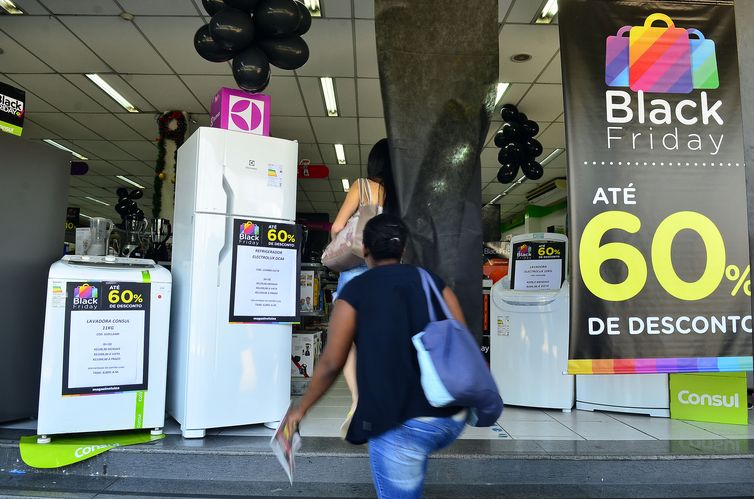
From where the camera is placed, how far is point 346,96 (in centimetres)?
716

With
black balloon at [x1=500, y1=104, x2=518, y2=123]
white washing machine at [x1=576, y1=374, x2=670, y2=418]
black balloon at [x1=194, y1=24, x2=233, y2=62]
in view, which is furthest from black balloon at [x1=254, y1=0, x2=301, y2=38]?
black balloon at [x1=500, y1=104, x2=518, y2=123]

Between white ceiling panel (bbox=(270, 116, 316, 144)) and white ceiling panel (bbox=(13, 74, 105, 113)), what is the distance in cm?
244

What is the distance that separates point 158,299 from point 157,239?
→ 145cm

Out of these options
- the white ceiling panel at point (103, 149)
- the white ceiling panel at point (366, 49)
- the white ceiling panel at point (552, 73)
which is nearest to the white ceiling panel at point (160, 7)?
the white ceiling panel at point (366, 49)

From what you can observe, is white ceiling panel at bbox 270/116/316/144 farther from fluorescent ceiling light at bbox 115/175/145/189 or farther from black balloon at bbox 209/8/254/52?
fluorescent ceiling light at bbox 115/175/145/189

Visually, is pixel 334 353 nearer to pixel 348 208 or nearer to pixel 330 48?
pixel 348 208

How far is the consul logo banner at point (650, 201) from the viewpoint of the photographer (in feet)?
7.51

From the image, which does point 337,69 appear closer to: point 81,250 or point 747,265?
point 81,250

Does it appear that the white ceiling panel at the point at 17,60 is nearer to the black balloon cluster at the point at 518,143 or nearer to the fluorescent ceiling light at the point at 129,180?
the black balloon cluster at the point at 518,143

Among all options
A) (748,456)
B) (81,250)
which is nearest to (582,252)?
(748,456)

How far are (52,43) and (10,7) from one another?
2.18 feet

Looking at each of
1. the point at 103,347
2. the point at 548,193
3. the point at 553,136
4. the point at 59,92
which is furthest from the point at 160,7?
the point at 548,193

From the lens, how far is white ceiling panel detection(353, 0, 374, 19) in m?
4.86

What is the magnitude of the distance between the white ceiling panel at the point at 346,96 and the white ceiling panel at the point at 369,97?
0.09m
